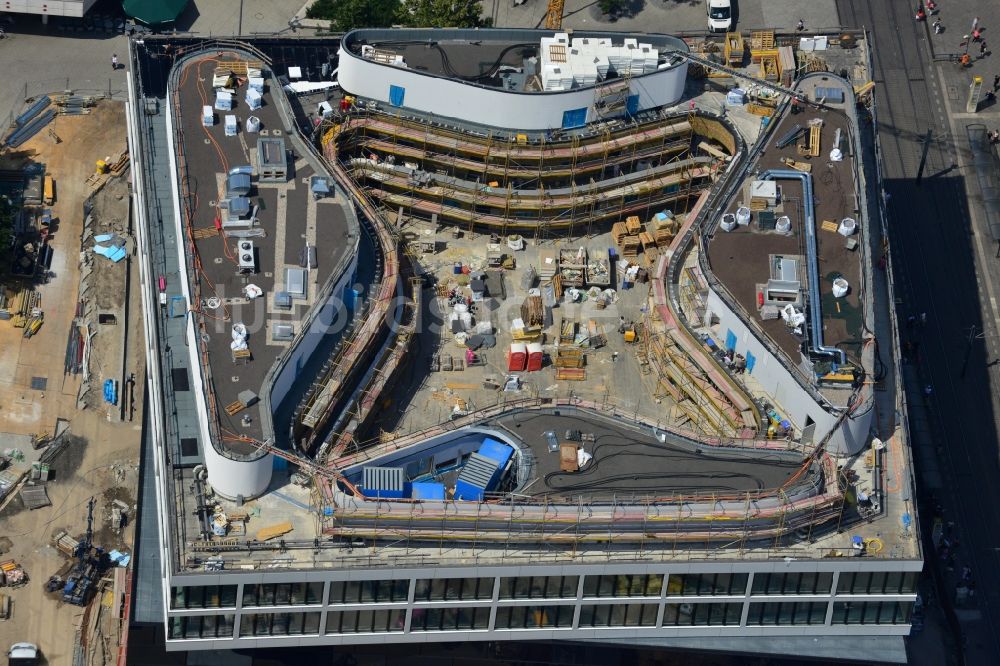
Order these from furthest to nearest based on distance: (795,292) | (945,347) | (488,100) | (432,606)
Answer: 1. (945,347)
2. (488,100)
3. (795,292)
4. (432,606)

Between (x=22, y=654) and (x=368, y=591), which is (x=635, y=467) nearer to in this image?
(x=368, y=591)

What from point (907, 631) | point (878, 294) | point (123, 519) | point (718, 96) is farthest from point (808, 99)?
point (123, 519)

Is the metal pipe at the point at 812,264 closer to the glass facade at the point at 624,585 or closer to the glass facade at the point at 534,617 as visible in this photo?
the glass facade at the point at 624,585

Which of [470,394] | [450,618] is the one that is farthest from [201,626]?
[470,394]

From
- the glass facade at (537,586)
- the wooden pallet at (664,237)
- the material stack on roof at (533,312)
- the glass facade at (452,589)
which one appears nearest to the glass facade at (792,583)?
the glass facade at (537,586)

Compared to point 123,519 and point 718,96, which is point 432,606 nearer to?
point 123,519

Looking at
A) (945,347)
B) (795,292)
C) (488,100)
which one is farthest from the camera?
(945,347)

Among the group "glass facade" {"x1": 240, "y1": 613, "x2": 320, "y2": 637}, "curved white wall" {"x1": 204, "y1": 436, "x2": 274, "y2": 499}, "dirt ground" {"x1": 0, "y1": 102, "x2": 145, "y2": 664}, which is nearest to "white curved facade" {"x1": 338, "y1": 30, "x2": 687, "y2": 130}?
"dirt ground" {"x1": 0, "y1": 102, "x2": 145, "y2": 664}
